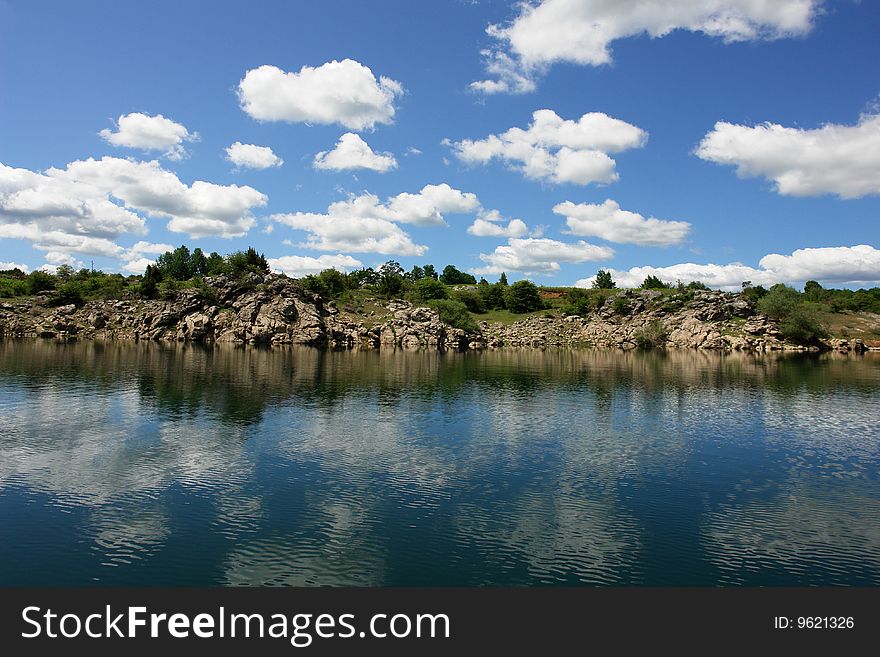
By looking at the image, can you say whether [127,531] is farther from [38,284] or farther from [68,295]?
[38,284]

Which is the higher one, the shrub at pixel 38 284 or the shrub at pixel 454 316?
the shrub at pixel 38 284

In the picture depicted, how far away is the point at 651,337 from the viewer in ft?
642

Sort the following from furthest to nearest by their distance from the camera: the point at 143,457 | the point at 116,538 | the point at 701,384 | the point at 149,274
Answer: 1. the point at 149,274
2. the point at 701,384
3. the point at 143,457
4. the point at 116,538

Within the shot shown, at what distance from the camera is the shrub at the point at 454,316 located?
635ft

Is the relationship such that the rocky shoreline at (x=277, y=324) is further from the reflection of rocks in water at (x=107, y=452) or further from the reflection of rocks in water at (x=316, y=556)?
the reflection of rocks in water at (x=316, y=556)

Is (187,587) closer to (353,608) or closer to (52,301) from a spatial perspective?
(353,608)

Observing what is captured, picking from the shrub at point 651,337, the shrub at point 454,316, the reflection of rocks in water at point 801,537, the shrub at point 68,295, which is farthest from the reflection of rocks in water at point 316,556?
the shrub at point 68,295

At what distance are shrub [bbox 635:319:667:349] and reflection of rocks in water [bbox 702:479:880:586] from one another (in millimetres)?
166715

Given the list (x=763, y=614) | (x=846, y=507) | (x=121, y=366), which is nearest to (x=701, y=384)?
(x=846, y=507)

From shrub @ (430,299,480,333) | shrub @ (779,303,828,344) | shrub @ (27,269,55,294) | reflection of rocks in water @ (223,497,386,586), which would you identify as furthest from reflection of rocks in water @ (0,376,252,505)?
shrub @ (779,303,828,344)

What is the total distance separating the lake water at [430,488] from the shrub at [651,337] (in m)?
A: 126

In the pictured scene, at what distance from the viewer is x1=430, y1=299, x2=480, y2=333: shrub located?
635 ft

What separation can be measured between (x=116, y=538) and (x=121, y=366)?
264 ft

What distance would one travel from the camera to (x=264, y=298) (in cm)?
18388
